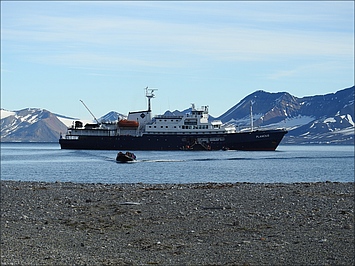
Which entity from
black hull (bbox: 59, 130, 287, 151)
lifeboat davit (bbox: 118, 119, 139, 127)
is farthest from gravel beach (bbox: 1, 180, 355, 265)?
lifeboat davit (bbox: 118, 119, 139, 127)

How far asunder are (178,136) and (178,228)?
8898 centimetres

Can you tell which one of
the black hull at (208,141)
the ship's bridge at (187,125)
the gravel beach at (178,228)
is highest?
the ship's bridge at (187,125)

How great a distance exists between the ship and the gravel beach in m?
80.0

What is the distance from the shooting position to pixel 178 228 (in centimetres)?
1805

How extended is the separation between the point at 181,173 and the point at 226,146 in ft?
187

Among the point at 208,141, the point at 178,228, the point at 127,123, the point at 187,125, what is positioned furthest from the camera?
the point at 127,123

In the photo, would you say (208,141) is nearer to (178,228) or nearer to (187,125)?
(187,125)

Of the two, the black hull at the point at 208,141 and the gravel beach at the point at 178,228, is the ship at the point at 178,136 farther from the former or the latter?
the gravel beach at the point at 178,228

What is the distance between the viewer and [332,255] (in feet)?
49.0

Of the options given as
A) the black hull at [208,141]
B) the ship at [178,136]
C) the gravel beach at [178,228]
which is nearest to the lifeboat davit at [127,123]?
the ship at [178,136]

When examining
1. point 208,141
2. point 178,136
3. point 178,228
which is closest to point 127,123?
point 178,136

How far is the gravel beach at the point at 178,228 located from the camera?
1459 cm

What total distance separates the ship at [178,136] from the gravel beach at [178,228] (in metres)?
80.0

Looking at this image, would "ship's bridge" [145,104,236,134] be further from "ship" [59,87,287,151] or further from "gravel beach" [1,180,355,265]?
"gravel beach" [1,180,355,265]
